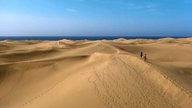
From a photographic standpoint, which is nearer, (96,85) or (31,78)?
(96,85)

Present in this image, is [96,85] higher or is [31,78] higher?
[96,85]

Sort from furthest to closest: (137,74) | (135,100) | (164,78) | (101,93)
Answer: (137,74) → (164,78) → (101,93) → (135,100)

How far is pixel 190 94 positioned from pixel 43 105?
15.5 ft

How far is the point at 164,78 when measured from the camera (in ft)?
32.6

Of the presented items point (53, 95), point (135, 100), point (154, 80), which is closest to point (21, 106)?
point (53, 95)

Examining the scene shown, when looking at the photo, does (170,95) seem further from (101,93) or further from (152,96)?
(101,93)

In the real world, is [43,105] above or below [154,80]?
below

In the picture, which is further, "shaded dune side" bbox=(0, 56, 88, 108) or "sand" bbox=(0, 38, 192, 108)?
"shaded dune side" bbox=(0, 56, 88, 108)

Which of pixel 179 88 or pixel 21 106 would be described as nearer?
pixel 179 88

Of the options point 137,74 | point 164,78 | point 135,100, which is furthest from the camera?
point 137,74

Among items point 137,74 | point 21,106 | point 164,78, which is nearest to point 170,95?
point 164,78

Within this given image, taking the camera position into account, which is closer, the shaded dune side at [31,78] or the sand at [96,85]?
the sand at [96,85]

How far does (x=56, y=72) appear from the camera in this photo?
14.7 meters

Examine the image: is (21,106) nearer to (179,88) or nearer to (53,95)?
(53,95)
